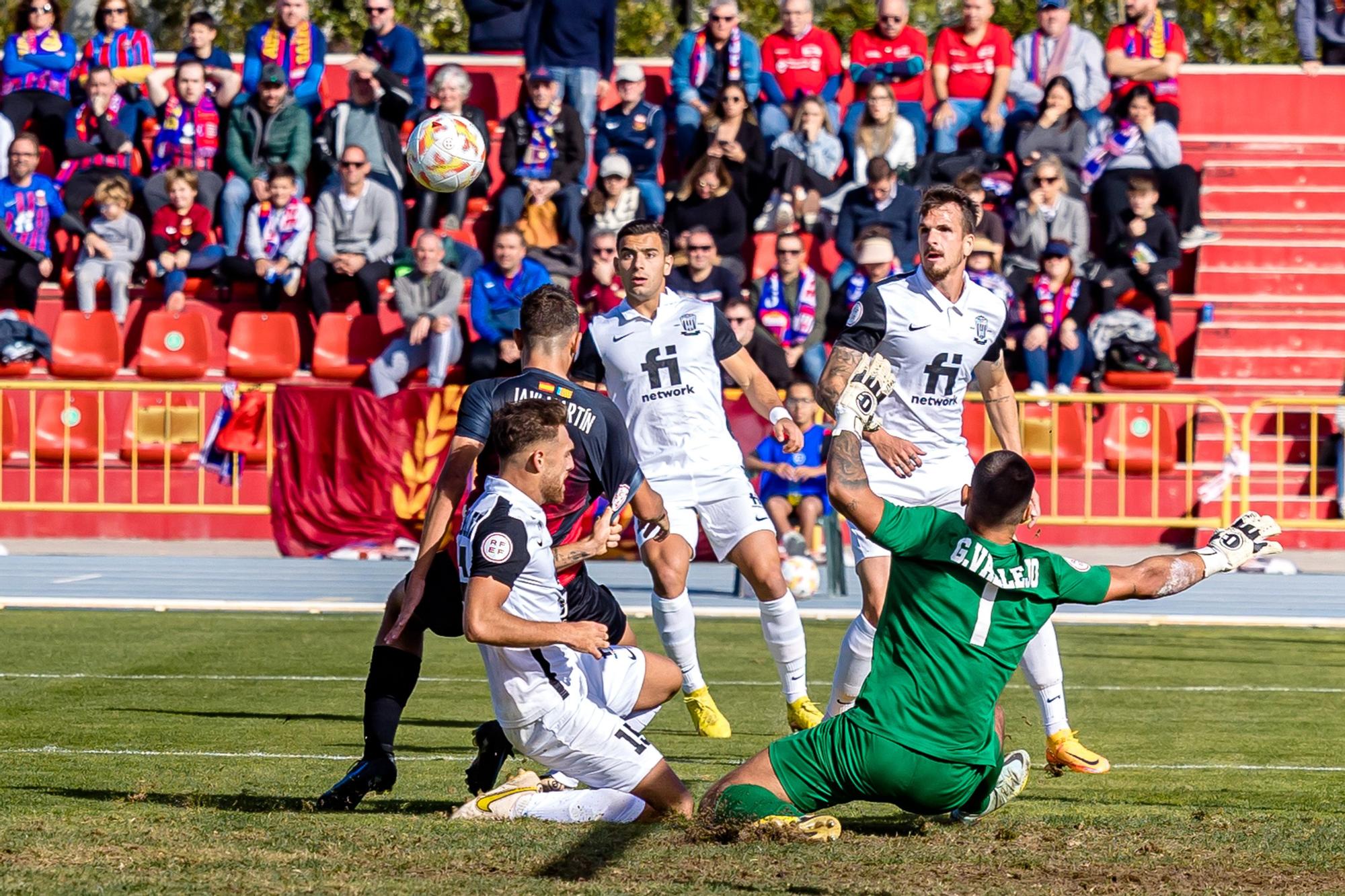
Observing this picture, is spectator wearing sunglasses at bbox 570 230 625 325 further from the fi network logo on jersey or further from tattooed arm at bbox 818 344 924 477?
tattooed arm at bbox 818 344 924 477

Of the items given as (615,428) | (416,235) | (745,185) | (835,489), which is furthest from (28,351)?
(835,489)

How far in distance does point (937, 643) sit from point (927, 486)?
2426 millimetres

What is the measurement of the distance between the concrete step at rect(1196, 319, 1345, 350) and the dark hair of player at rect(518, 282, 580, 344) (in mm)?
14443

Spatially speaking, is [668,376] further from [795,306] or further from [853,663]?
[795,306]

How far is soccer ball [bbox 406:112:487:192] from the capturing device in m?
11.9

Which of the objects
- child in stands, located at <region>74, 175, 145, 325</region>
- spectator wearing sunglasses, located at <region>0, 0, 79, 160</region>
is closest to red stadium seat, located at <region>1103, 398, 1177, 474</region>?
child in stands, located at <region>74, 175, 145, 325</region>

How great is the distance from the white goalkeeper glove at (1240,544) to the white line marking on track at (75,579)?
11378mm

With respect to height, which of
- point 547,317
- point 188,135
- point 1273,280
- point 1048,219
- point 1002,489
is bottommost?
point 1002,489

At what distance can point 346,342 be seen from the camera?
19.5 metres

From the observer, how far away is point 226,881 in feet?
17.2

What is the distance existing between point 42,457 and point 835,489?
14.2 meters

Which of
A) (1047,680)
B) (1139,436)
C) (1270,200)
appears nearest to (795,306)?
(1139,436)

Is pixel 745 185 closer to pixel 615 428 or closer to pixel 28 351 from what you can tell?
pixel 28 351

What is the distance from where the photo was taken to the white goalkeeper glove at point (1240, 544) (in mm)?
5988
